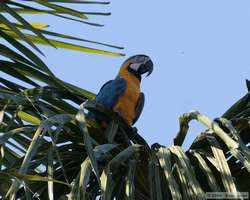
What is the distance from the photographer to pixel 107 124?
2293 mm

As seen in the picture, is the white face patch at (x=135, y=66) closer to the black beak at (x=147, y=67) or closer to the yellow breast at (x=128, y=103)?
the black beak at (x=147, y=67)

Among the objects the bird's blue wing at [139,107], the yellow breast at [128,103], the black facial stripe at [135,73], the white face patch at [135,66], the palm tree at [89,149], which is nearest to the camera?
the palm tree at [89,149]

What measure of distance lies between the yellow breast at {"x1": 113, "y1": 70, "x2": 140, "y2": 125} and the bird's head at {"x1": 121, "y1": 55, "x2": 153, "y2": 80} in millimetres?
434

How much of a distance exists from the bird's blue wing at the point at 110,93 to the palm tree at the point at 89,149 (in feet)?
4.86

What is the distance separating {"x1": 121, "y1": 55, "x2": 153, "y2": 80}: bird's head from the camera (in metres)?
4.59

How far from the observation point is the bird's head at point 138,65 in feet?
15.0

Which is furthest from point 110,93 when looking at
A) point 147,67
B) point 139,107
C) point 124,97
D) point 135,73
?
point 147,67

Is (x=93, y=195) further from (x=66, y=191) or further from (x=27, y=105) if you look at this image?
(x=27, y=105)

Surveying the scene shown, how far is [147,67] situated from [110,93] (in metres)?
0.86

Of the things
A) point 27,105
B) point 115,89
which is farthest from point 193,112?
point 115,89

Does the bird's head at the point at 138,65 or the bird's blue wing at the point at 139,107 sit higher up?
the bird's head at the point at 138,65

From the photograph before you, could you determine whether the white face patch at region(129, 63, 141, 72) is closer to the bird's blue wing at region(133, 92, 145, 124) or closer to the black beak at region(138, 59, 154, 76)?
the black beak at region(138, 59, 154, 76)

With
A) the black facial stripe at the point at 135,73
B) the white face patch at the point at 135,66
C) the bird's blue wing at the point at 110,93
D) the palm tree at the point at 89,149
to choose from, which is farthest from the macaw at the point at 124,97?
the palm tree at the point at 89,149

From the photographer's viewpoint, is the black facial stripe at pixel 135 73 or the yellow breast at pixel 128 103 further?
the black facial stripe at pixel 135 73
